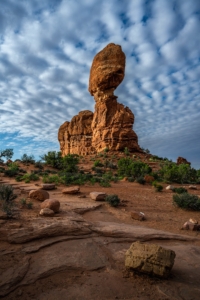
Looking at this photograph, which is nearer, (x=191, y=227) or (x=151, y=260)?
(x=151, y=260)

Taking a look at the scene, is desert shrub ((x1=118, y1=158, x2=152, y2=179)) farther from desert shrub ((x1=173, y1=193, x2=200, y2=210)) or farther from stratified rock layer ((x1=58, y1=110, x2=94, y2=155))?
stratified rock layer ((x1=58, y1=110, x2=94, y2=155))

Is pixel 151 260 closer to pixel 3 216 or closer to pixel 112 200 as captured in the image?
pixel 3 216

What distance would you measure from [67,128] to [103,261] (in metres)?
52.4

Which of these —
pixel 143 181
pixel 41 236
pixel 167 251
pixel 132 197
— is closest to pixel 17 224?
pixel 41 236

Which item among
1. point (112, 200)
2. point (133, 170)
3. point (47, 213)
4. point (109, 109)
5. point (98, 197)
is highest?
point (109, 109)

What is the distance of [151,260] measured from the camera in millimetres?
3600

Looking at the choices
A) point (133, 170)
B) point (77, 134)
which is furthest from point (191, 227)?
point (77, 134)

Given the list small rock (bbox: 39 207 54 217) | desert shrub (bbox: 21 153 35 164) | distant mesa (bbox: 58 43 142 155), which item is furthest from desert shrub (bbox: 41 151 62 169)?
small rock (bbox: 39 207 54 217)

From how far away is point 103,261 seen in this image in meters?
4.03

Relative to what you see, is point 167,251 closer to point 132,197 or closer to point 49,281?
point 49,281

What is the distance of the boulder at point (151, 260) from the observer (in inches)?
138

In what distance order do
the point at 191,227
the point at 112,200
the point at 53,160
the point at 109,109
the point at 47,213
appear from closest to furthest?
the point at 47,213 → the point at 191,227 → the point at 112,200 → the point at 53,160 → the point at 109,109

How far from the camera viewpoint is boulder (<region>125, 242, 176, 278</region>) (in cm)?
351

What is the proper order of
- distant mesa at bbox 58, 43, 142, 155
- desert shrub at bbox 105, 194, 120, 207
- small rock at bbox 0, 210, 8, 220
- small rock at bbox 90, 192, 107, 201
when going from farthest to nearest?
1. distant mesa at bbox 58, 43, 142, 155
2. small rock at bbox 90, 192, 107, 201
3. desert shrub at bbox 105, 194, 120, 207
4. small rock at bbox 0, 210, 8, 220
